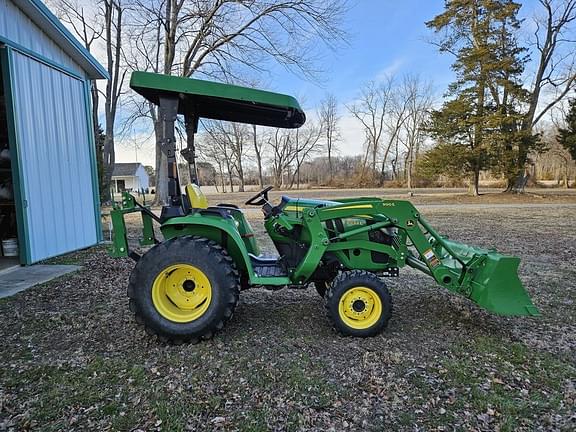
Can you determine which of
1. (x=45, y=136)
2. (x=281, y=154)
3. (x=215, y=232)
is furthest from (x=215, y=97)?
(x=281, y=154)

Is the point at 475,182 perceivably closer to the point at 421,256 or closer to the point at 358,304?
the point at 421,256

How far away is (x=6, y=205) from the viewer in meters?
7.79

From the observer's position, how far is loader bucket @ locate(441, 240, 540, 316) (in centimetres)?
325

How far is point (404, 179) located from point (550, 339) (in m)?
41.6

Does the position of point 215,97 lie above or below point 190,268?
above

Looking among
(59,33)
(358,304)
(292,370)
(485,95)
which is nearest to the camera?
(292,370)

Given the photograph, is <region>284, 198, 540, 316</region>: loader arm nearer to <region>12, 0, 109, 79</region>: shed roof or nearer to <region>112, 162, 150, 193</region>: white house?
<region>12, 0, 109, 79</region>: shed roof

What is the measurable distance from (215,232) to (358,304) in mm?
1404

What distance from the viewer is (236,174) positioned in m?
50.1

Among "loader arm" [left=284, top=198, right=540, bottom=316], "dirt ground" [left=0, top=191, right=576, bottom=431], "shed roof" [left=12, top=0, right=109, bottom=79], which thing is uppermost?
"shed roof" [left=12, top=0, right=109, bottom=79]

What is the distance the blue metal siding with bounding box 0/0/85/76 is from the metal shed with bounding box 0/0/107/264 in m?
0.01

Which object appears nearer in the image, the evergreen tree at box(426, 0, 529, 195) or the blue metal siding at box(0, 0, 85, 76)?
the blue metal siding at box(0, 0, 85, 76)

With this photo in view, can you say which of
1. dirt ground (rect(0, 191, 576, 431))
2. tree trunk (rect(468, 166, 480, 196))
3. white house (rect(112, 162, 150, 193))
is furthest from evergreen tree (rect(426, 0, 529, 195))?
white house (rect(112, 162, 150, 193))

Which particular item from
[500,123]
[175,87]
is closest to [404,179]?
[500,123]
